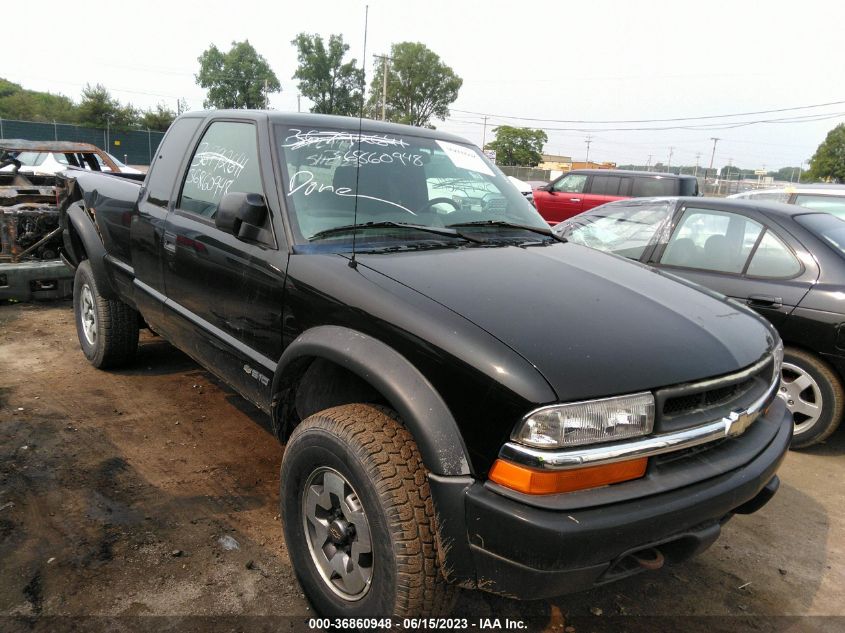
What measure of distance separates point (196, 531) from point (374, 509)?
1.33 meters

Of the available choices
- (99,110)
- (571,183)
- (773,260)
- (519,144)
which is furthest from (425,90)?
(773,260)

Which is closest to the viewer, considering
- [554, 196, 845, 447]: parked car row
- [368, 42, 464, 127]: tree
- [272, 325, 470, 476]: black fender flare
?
[272, 325, 470, 476]: black fender flare

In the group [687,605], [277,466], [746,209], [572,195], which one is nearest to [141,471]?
[277,466]

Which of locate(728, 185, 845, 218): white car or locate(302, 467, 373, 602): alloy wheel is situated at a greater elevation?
locate(728, 185, 845, 218): white car

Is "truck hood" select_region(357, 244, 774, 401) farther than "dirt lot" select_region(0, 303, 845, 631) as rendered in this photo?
No

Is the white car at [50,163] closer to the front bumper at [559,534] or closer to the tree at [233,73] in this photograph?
the front bumper at [559,534]

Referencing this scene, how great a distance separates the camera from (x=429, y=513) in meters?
1.82

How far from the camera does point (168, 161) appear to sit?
3.73 metres

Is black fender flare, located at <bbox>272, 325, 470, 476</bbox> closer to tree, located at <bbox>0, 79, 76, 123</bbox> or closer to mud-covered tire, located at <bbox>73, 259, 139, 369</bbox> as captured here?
mud-covered tire, located at <bbox>73, 259, 139, 369</bbox>

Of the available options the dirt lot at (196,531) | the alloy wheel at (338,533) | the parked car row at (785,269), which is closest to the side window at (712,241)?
the parked car row at (785,269)

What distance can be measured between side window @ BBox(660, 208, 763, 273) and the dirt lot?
141 cm

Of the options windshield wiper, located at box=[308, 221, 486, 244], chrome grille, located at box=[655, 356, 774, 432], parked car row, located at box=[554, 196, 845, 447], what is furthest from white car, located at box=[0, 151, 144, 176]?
chrome grille, located at box=[655, 356, 774, 432]

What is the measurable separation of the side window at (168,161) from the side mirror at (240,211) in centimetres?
110

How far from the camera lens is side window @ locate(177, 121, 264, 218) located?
2918 millimetres
